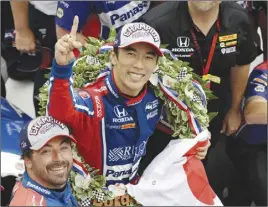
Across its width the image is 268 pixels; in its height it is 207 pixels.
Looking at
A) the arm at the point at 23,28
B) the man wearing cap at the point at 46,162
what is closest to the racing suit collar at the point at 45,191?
the man wearing cap at the point at 46,162

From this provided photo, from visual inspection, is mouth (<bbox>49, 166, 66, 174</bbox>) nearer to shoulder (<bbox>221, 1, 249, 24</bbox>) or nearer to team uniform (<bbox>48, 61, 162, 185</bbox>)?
team uniform (<bbox>48, 61, 162, 185</bbox>)

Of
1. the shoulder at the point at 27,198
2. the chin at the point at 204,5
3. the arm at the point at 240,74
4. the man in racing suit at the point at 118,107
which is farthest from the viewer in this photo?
the arm at the point at 240,74

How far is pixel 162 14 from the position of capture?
3164 millimetres

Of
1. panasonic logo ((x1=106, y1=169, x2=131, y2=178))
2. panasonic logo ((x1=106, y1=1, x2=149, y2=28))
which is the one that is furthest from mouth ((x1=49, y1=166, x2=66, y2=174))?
panasonic logo ((x1=106, y1=1, x2=149, y2=28))

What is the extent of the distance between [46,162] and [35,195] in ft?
0.44

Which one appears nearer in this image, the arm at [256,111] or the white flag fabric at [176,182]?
the white flag fabric at [176,182]

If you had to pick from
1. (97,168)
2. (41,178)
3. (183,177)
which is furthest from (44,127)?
(183,177)

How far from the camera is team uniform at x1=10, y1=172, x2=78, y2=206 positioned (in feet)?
7.57

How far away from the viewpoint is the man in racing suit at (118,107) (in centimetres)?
251

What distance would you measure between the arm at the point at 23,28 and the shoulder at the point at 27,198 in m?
1.48

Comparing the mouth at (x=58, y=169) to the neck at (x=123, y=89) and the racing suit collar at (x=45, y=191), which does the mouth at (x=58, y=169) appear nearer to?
the racing suit collar at (x=45, y=191)

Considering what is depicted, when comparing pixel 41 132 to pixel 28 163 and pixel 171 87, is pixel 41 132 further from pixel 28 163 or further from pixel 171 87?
pixel 171 87

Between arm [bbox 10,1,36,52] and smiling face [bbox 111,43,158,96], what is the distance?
1214 millimetres

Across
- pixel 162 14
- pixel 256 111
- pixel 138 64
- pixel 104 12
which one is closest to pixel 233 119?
pixel 256 111
